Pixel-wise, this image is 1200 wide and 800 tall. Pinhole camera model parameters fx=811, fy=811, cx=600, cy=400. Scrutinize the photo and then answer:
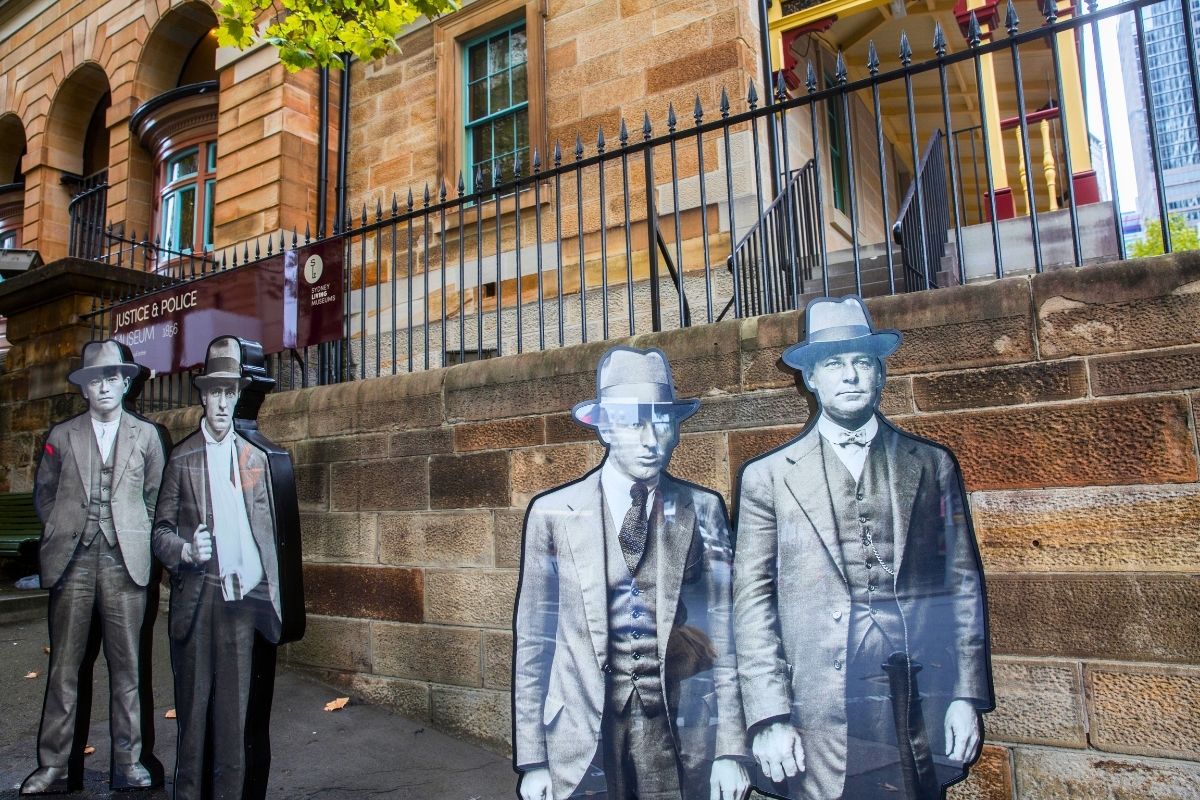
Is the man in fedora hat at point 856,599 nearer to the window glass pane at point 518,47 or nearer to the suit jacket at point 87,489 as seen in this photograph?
the suit jacket at point 87,489

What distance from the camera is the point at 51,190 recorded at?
15.0 metres

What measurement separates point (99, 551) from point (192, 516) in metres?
0.62

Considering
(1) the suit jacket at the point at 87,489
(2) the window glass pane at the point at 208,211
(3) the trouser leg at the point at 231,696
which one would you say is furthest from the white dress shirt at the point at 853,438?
(2) the window glass pane at the point at 208,211

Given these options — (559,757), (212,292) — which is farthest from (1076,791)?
(212,292)

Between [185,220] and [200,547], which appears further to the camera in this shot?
[185,220]

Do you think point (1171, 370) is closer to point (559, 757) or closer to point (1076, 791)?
point (1076, 791)

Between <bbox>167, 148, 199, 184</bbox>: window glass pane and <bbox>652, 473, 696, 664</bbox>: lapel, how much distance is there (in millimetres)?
11649

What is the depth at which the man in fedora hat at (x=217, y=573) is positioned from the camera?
3625 mm

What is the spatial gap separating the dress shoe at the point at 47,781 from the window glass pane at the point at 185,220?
32.8 feet

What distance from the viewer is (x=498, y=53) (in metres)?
9.57

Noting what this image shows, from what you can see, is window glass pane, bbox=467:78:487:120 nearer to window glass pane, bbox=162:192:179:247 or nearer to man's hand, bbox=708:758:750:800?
window glass pane, bbox=162:192:179:247

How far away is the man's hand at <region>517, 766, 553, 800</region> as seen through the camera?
3.52 meters

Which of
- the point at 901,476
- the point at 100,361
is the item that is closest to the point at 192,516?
the point at 100,361

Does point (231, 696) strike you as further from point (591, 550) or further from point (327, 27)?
point (327, 27)
